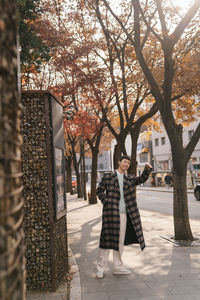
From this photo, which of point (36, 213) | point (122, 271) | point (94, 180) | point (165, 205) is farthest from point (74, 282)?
point (94, 180)

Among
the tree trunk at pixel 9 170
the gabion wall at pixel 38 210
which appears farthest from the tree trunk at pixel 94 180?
the tree trunk at pixel 9 170

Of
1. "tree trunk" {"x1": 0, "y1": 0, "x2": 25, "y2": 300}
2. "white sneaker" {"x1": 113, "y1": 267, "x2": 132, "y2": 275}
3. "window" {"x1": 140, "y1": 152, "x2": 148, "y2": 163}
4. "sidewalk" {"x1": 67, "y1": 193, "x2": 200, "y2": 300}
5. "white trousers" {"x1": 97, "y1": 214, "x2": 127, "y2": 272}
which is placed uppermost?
"window" {"x1": 140, "y1": 152, "x2": 148, "y2": 163}

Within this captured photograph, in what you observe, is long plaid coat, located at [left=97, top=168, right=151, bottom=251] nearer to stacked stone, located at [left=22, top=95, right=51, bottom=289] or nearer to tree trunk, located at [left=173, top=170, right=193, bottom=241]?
stacked stone, located at [left=22, top=95, right=51, bottom=289]

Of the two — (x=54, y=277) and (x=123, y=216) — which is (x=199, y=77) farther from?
(x=54, y=277)

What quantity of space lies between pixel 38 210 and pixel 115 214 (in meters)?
1.23

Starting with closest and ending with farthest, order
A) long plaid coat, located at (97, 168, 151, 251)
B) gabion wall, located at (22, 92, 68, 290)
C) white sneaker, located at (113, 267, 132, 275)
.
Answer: gabion wall, located at (22, 92, 68, 290), long plaid coat, located at (97, 168, 151, 251), white sneaker, located at (113, 267, 132, 275)

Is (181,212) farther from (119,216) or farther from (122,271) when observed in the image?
(119,216)

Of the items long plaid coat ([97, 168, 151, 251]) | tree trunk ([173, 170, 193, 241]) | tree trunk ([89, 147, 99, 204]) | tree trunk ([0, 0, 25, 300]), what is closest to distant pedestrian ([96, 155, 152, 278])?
long plaid coat ([97, 168, 151, 251])

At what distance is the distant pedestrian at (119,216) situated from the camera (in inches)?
213

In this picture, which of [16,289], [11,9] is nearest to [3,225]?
[16,289]

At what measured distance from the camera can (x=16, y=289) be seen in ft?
3.79

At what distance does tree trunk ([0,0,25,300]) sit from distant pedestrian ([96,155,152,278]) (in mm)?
4182

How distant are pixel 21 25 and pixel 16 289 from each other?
7.53m

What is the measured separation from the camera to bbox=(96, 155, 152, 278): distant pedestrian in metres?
5.40
